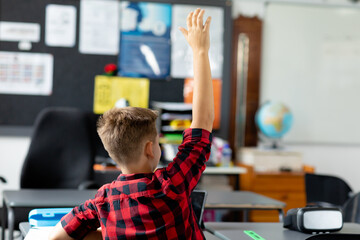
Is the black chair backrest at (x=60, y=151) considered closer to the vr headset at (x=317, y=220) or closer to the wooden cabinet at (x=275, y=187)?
the wooden cabinet at (x=275, y=187)

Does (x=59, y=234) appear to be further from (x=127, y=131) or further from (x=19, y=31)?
(x=19, y=31)

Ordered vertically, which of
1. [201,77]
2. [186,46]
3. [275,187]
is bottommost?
[275,187]

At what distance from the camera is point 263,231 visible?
169 centimetres

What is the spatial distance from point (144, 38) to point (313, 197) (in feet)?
6.61

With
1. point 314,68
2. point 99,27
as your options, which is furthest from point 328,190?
point 99,27

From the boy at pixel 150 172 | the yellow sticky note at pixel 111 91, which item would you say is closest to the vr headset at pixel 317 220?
the boy at pixel 150 172

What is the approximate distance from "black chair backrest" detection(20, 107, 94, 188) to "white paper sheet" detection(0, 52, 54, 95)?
1.29m

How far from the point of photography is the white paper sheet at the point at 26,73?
4.47 metres

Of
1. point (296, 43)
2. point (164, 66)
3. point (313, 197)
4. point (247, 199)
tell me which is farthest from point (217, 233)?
point (296, 43)

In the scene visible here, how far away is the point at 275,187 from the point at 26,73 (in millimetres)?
2213

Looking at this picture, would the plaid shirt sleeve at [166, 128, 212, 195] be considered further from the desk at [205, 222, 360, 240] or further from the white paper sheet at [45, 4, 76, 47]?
the white paper sheet at [45, 4, 76, 47]

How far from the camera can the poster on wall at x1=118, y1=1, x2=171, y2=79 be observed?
461 centimetres

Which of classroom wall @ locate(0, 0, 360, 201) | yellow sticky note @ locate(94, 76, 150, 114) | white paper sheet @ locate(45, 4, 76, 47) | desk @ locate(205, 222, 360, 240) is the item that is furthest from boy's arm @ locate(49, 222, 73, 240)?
classroom wall @ locate(0, 0, 360, 201)

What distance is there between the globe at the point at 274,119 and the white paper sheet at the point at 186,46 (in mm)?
495
